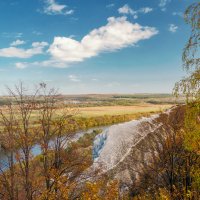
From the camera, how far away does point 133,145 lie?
3378 centimetres

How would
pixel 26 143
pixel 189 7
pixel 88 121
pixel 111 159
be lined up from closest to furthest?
pixel 189 7 < pixel 26 143 < pixel 111 159 < pixel 88 121

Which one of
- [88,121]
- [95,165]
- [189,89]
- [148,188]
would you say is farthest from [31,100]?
[88,121]

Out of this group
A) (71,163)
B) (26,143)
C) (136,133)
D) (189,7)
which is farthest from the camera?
(136,133)

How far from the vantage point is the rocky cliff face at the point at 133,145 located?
1182 inches

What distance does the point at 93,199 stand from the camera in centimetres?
1315

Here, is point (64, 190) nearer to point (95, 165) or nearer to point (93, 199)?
point (93, 199)

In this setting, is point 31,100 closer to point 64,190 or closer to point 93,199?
point 64,190

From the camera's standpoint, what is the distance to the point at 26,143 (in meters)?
20.3

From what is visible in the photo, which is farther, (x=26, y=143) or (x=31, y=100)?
(x=31, y=100)

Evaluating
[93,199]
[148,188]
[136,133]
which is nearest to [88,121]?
[136,133]

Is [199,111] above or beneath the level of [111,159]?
above

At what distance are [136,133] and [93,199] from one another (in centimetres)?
2292

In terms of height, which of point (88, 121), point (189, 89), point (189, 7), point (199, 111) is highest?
point (189, 7)

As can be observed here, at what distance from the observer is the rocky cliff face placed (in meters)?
30.0
